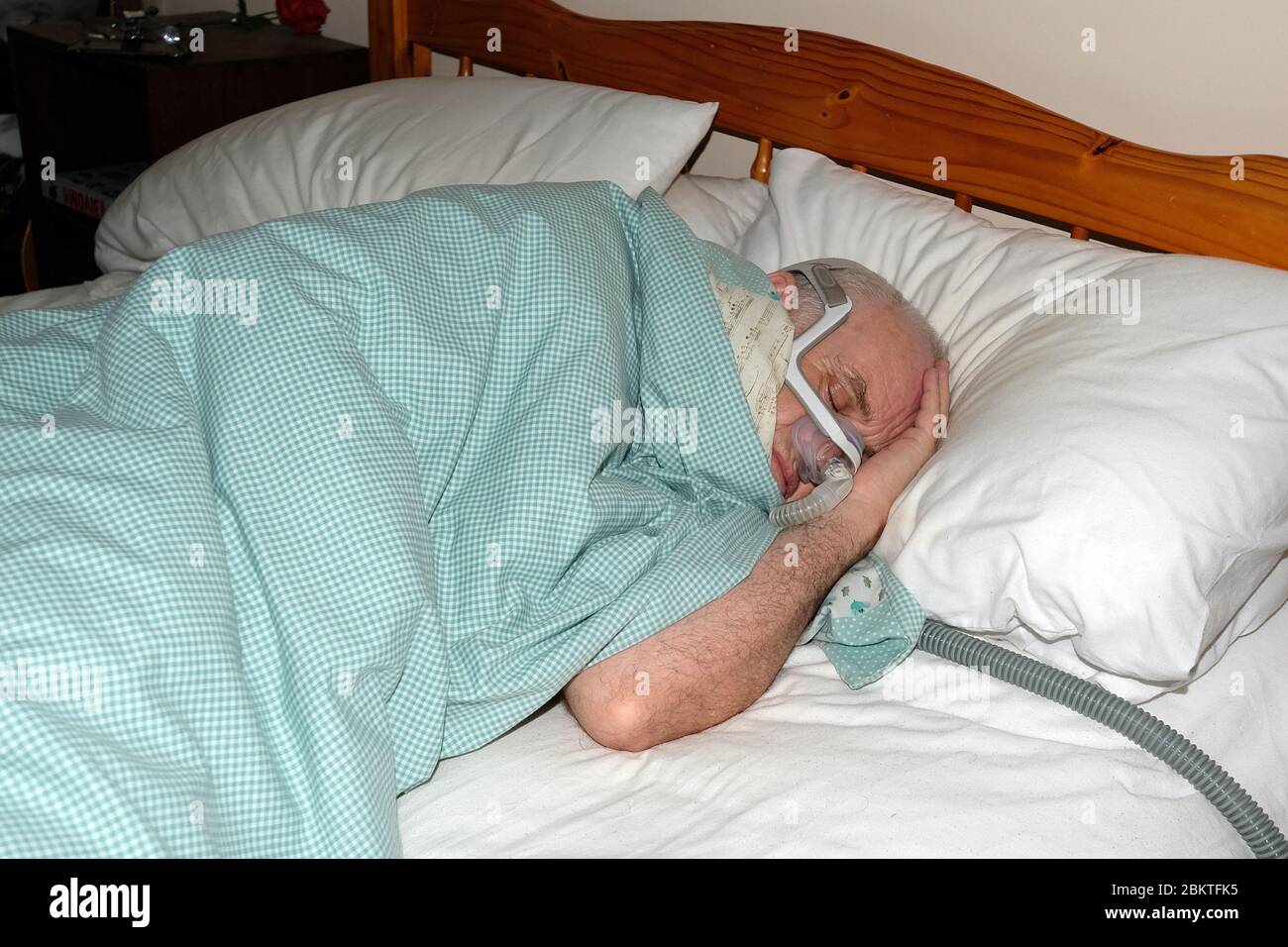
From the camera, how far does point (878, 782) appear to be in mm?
1011

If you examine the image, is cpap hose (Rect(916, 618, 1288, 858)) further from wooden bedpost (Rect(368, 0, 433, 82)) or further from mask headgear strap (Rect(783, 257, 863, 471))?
wooden bedpost (Rect(368, 0, 433, 82))

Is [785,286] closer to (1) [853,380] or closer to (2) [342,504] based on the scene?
(1) [853,380]

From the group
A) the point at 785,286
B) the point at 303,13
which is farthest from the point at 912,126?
the point at 303,13

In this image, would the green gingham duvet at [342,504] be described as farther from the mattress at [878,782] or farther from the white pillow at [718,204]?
the white pillow at [718,204]

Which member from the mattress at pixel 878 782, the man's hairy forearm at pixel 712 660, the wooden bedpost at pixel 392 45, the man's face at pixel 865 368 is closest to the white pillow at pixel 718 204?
the man's face at pixel 865 368

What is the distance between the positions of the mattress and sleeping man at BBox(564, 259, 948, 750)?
0.14 ft

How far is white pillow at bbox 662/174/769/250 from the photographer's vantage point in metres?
1.64

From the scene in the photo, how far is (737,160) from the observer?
192 centimetres

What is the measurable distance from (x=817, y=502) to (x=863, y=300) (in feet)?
0.82

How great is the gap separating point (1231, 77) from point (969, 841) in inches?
36.0

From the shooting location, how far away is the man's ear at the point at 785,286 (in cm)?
134

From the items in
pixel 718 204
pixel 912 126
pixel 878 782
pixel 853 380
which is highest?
pixel 912 126

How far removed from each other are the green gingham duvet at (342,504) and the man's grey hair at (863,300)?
0.07m
